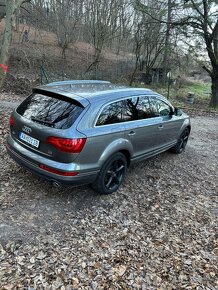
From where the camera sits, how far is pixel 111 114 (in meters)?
4.02

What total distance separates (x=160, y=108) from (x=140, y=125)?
0.98m

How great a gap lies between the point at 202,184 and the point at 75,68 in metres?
20.1

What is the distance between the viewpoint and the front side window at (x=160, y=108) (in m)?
5.11

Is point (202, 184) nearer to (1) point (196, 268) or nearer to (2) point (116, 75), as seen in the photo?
(1) point (196, 268)

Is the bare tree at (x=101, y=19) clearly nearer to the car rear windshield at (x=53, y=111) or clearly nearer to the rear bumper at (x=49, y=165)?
the car rear windshield at (x=53, y=111)

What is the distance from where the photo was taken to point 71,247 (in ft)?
10.5

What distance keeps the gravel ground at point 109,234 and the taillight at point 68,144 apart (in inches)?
38.9

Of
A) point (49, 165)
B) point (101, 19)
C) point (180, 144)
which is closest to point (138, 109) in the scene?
point (49, 165)

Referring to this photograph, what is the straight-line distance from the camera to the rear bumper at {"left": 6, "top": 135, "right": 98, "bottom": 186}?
3537 millimetres

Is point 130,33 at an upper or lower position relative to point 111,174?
upper

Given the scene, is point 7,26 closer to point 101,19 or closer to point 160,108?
point 160,108

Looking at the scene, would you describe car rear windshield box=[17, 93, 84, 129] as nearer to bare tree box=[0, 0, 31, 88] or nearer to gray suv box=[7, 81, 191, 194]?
gray suv box=[7, 81, 191, 194]

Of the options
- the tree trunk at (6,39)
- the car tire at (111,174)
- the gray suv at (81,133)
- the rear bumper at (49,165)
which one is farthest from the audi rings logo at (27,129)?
the tree trunk at (6,39)

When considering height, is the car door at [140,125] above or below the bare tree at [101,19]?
below
